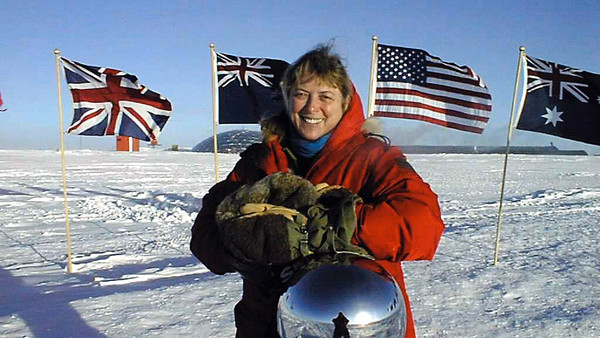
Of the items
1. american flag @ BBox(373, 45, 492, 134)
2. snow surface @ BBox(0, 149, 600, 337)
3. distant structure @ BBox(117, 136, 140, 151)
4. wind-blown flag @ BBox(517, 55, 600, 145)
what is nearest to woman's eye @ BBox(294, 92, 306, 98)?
snow surface @ BBox(0, 149, 600, 337)

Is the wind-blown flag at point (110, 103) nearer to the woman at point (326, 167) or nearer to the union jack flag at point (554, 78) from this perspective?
the union jack flag at point (554, 78)

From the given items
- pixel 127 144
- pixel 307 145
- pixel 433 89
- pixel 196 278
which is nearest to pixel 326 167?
pixel 307 145

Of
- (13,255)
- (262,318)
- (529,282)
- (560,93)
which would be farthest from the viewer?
(13,255)

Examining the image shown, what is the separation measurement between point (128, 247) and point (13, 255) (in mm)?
1493

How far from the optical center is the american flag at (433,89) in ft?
18.9

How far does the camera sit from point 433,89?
19.1ft

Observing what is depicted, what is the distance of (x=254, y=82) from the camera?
23.8 ft

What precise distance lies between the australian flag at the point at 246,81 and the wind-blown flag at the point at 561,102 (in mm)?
3564

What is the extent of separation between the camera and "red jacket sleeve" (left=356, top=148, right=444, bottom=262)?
1.10 m

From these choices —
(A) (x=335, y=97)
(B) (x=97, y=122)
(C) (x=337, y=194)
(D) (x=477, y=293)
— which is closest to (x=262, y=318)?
(C) (x=337, y=194)

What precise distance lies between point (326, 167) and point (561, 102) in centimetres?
501

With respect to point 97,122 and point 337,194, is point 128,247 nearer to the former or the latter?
point 97,122

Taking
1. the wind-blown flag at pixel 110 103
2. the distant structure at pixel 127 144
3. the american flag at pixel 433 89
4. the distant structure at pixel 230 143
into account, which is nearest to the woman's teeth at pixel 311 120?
the american flag at pixel 433 89

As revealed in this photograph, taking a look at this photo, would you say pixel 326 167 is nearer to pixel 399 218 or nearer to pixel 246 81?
pixel 399 218
